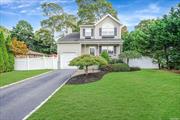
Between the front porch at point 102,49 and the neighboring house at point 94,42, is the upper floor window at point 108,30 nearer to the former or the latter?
the neighboring house at point 94,42

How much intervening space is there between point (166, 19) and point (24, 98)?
58.0 ft

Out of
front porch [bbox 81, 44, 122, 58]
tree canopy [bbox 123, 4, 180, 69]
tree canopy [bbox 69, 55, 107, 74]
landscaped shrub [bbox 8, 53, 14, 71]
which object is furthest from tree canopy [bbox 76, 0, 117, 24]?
tree canopy [bbox 69, 55, 107, 74]

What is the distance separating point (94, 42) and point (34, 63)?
8.42 m

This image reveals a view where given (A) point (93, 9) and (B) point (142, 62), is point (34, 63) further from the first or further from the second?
(A) point (93, 9)

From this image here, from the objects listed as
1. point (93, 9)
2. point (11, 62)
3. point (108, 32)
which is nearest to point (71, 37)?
point (108, 32)

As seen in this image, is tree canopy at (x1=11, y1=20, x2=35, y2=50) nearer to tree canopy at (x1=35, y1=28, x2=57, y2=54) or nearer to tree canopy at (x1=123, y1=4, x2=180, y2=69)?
tree canopy at (x1=35, y1=28, x2=57, y2=54)

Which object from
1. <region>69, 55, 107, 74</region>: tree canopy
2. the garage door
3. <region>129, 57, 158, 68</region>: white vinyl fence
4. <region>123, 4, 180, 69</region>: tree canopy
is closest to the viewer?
<region>69, 55, 107, 74</region>: tree canopy

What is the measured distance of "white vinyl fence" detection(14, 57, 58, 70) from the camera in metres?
31.4

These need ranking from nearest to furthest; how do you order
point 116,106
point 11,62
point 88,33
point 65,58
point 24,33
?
point 116,106 < point 11,62 < point 65,58 < point 88,33 < point 24,33

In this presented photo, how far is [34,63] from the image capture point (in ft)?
105

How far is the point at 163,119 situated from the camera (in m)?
7.74

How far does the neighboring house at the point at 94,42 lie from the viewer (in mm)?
35000

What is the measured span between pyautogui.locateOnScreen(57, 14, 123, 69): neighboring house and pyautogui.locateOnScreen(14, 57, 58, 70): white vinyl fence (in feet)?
5.85

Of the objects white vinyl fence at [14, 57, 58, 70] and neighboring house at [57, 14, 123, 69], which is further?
neighboring house at [57, 14, 123, 69]
